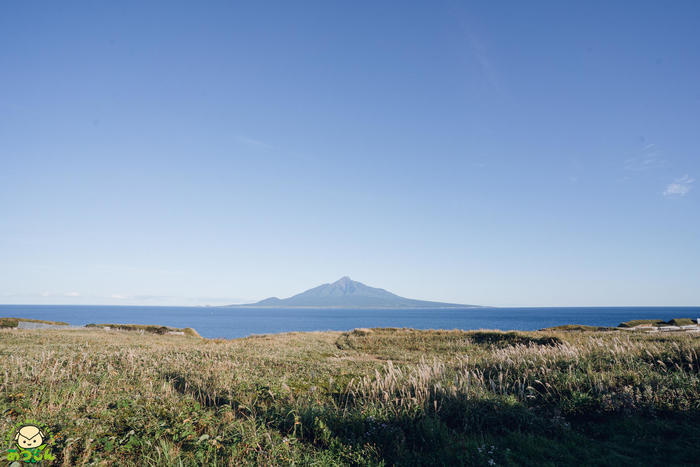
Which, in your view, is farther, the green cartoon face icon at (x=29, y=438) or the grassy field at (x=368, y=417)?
the grassy field at (x=368, y=417)

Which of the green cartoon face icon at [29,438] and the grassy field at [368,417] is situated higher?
the green cartoon face icon at [29,438]

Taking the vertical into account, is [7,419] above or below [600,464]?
above

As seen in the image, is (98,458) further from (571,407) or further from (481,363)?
(481,363)

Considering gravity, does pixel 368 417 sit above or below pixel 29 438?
below

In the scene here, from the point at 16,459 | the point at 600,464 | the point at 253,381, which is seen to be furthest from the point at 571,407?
the point at 16,459

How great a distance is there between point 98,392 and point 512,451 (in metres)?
9.73

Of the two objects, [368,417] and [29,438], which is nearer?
[29,438]

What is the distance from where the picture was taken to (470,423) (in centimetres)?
806

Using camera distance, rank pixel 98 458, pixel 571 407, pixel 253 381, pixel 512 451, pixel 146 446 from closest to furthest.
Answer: pixel 98 458 < pixel 146 446 < pixel 512 451 < pixel 571 407 < pixel 253 381

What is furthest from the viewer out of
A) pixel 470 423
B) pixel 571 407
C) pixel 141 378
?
pixel 141 378

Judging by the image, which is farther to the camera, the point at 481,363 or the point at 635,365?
the point at 481,363

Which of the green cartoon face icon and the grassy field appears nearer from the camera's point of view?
the green cartoon face icon

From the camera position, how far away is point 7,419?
21.0ft

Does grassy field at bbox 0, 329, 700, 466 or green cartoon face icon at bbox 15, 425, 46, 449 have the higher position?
green cartoon face icon at bbox 15, 425, 46, 449
